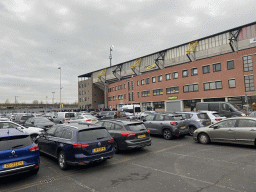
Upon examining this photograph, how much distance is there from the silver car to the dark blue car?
557cm

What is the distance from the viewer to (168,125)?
1109cm

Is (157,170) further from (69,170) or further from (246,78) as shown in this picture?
(246,78)

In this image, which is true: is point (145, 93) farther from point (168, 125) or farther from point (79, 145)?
point (79, 145)

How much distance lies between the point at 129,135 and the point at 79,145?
8.58 feet

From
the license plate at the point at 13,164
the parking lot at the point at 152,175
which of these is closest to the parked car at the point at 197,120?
the parking lot at the point at 152,175

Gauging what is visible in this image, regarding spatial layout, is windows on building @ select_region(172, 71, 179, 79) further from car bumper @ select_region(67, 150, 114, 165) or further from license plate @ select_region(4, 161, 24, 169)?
license plate @ select_region(4, 161, 24, 169)

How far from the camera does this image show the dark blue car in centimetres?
582

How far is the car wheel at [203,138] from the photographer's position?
9.68m

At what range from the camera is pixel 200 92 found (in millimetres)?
36250

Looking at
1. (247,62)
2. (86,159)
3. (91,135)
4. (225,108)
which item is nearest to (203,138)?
(91,135)

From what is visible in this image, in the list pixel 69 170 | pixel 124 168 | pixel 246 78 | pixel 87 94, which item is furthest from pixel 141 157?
pixel 87 94

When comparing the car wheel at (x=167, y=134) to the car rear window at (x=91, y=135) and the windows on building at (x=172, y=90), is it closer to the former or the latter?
the car rear window at (x=91, y=135)

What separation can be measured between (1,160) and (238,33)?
4036cm

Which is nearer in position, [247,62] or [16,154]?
[16,154]
